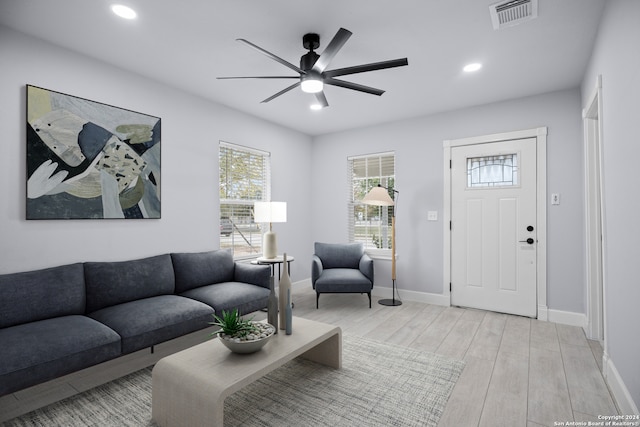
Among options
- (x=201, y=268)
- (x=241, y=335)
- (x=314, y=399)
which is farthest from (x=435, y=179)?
(x=241, y=335)

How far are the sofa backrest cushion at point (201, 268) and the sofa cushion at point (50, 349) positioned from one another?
3.33 feet

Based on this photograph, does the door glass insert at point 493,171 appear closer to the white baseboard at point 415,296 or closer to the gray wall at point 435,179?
the gray wall at point 435,179

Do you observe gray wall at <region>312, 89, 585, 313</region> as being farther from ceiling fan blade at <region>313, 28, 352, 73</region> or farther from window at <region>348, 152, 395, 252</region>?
ceiling fan blade at <region>313, 28, 352, 73</region>

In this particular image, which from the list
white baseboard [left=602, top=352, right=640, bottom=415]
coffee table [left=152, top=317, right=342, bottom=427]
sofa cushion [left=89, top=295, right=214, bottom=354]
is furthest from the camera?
sofa cushion [left=89, top=295, right=214, bottom=354]

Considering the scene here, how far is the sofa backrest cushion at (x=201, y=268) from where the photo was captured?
3.38 metres

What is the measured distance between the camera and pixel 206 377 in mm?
1709

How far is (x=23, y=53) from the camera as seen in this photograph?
8.36 feet

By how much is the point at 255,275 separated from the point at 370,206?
2259 millimetres

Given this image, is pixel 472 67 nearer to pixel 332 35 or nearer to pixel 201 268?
pixel 332 35

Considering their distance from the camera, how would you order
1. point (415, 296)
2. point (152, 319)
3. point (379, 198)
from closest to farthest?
point (152, 319)
point (379, 198)
point (415, 296)

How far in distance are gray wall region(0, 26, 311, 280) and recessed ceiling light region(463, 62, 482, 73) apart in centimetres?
275

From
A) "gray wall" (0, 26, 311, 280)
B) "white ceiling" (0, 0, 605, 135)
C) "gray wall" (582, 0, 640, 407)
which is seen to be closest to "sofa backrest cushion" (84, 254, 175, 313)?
"gray wall" (0, 26, 311, 280)

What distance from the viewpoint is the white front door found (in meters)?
3.87

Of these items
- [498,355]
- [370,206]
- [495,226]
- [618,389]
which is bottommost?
[498,355]
